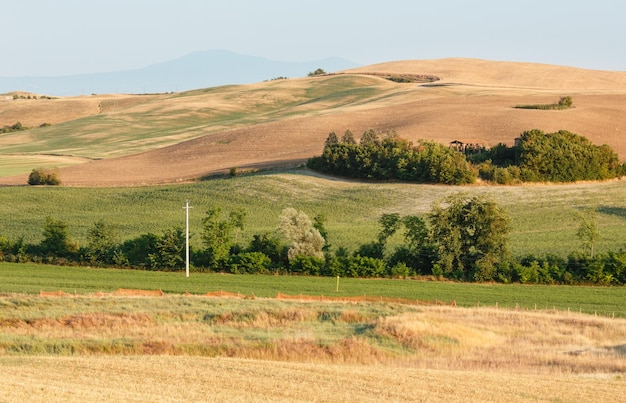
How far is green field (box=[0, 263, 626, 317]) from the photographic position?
38125 mm

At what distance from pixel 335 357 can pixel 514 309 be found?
1326 cm

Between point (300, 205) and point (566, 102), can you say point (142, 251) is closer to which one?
point (300, 205)

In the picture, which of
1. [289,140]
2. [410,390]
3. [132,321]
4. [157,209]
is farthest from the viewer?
A: [289,140]

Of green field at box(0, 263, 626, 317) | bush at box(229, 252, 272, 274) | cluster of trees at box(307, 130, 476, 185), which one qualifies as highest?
cluster of trees at box(307, 130, 476, 185)

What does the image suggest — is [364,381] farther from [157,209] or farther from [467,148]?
[467,148]

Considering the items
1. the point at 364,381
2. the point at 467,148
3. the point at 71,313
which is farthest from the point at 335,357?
the point at 467,148

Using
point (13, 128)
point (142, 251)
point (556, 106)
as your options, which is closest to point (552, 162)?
point (556, 106)

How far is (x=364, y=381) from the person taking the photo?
19578mm

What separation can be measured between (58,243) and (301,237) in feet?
40.6

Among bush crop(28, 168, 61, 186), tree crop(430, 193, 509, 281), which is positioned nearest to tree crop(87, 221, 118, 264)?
tree crop(430, 193, 509, 281)

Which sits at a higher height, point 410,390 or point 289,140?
point 289,140

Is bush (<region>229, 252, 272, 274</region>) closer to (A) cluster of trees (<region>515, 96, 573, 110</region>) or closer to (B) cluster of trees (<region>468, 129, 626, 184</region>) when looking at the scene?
(B) cluster of trees (<region>468, 129, 626, 184</region>)

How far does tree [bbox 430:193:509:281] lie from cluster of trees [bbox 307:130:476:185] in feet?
78.1

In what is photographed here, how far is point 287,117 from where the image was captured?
12181 cm
